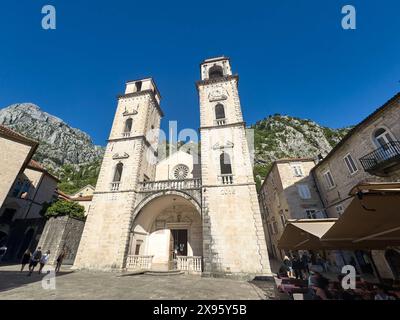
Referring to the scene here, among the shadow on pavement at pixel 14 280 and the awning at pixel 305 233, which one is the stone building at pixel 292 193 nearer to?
the awning at pixel 305 233

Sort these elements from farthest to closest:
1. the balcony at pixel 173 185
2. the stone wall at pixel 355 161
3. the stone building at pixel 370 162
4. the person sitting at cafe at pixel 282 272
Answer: the balcony at pixel 173 185 < the stone wall at pixel 355 161 < the stone building at pixel 370 162 < the person sitting at cafe at pixel 282 272

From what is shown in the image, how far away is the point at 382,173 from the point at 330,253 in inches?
319

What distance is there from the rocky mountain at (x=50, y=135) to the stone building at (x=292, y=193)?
6987cm

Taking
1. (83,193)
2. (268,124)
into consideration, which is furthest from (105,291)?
(268,124)

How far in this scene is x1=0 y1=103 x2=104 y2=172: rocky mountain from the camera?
6525 cm

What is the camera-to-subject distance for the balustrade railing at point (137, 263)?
13031 mm

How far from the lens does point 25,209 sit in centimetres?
2102

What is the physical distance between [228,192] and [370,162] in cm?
936

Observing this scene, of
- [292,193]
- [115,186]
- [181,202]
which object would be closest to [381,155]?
[292,193]

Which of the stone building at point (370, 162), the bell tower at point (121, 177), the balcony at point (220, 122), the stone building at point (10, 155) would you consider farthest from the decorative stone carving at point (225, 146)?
the stone building at point (10, 155)

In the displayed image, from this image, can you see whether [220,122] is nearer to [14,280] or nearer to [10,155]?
[10,155]

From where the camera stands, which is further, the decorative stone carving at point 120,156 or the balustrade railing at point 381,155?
the decorative stone carving at point 120,156

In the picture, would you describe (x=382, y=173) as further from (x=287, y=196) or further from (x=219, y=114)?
(x=219, y=114)
